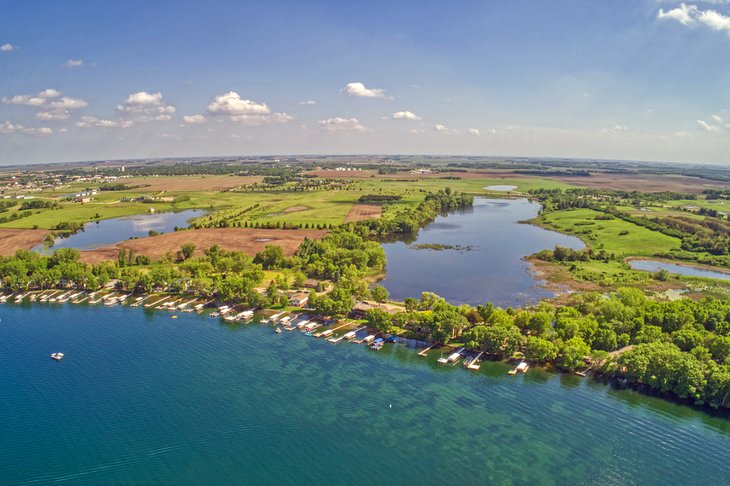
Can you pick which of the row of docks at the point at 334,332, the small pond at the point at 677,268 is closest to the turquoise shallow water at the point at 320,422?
the row of docks at the point at 334,332

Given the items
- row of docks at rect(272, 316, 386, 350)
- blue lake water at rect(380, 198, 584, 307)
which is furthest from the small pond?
row of docks at rect(272, 316, 386, 350)

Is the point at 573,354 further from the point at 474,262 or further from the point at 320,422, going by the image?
the point at 474,262

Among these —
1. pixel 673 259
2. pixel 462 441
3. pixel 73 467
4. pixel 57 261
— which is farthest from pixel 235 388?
pixel 673 259

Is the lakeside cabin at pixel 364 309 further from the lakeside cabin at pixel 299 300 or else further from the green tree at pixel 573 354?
the green tree at pixel 573 354

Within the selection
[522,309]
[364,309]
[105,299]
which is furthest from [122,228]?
[522,309]

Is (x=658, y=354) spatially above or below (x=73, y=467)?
above

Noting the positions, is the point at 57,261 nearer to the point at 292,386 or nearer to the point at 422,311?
the point at 292,386
